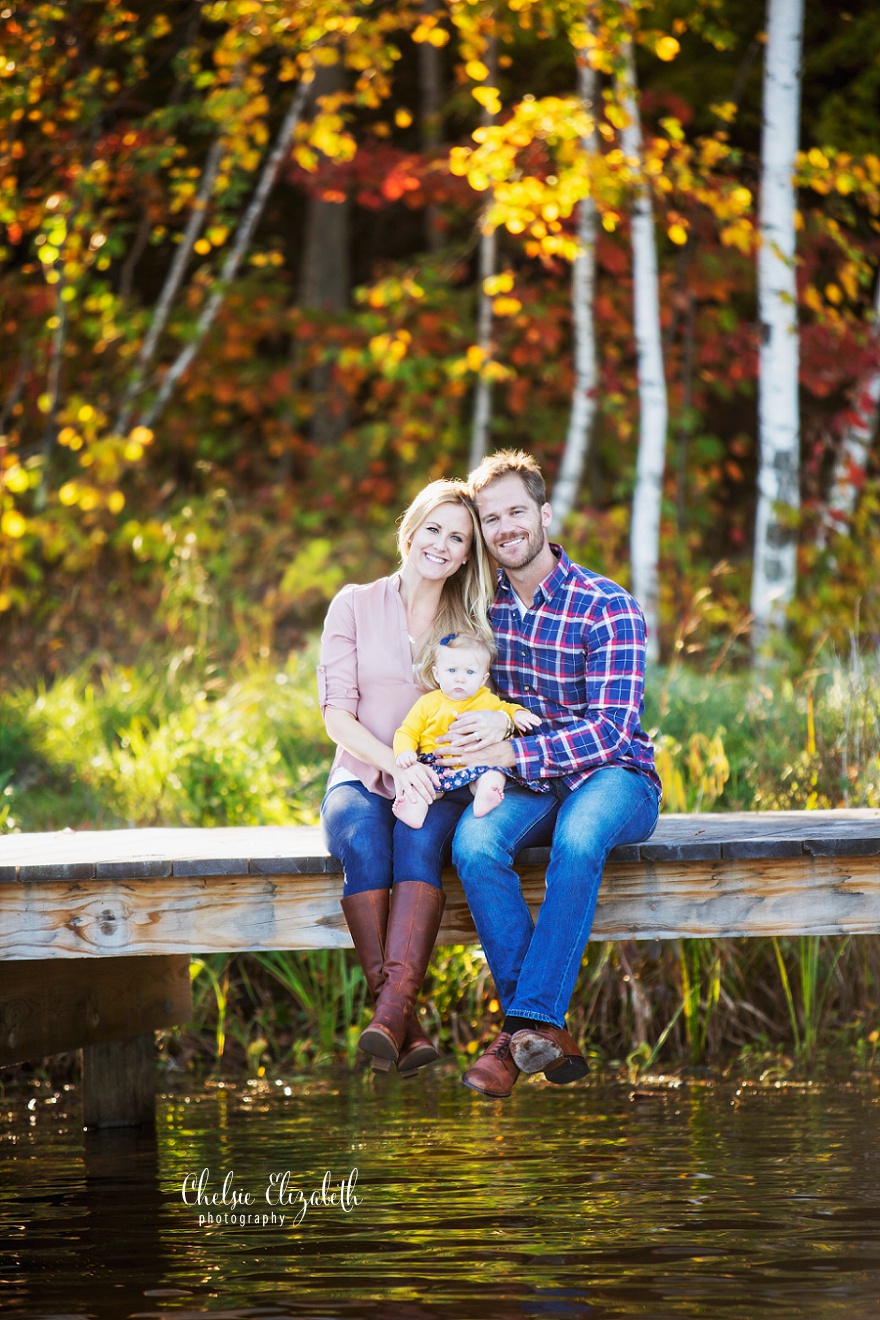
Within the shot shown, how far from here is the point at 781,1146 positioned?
3889 millimetres

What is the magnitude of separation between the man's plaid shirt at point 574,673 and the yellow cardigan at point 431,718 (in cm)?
16

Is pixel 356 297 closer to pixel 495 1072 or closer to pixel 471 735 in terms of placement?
pixel 471 735

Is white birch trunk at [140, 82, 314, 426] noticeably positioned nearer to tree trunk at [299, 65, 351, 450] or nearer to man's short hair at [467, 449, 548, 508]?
tree trunk at [299, 65, 351, 450]

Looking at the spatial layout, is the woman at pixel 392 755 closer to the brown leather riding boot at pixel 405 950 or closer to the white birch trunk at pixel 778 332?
the brown leather riding boot at pixel 405 950

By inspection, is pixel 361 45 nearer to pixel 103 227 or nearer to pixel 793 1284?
pixel 103 227

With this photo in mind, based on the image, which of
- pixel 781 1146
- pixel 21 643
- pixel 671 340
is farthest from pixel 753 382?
pixel 781 1146

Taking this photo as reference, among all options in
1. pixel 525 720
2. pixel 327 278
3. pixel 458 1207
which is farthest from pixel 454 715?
pixel 327 278

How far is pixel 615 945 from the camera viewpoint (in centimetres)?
486

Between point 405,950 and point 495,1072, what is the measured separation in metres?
0.37

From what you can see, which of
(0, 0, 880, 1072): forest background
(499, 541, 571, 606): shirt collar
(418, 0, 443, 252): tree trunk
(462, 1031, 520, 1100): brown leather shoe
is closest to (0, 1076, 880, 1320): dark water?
(462, 1031, 520, 1100): brown leather shoe

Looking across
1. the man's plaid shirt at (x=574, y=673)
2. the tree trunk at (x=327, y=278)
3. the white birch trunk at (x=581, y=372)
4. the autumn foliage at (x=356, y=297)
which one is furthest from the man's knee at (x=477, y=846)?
the tree trunk at (x=327, y=278)

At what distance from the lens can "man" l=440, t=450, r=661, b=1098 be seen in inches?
137

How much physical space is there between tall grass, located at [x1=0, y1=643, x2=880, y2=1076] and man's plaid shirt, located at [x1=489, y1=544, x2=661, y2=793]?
0.69 meters

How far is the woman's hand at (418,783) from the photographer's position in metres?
3.74
